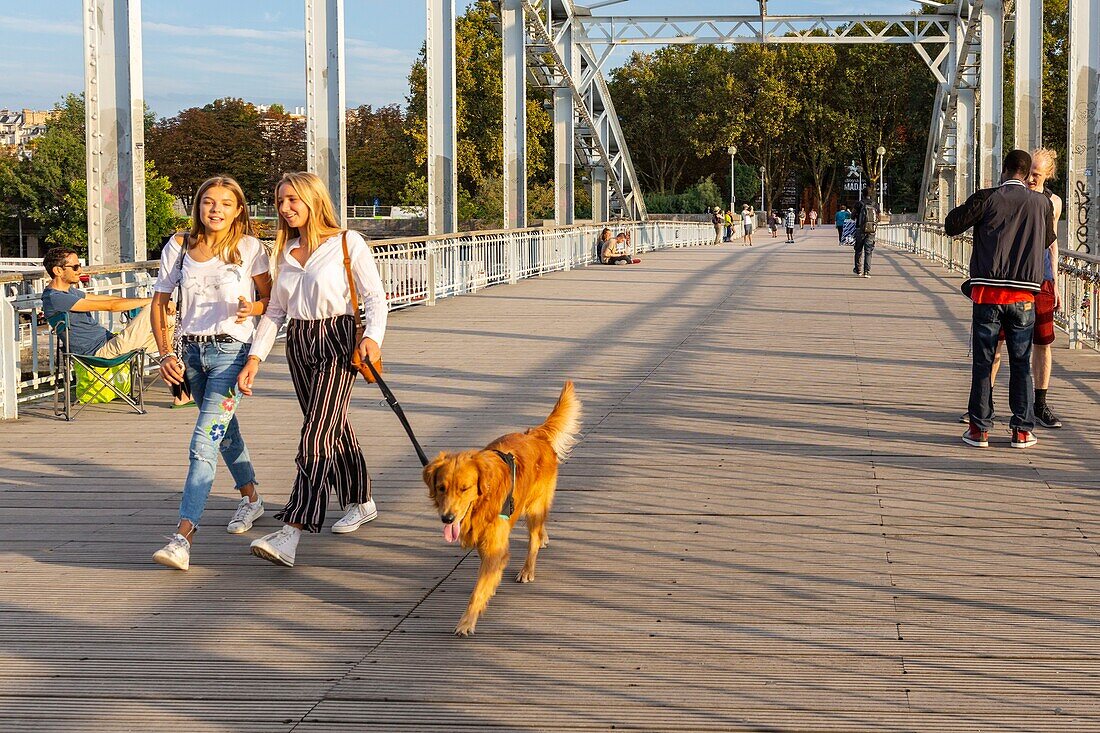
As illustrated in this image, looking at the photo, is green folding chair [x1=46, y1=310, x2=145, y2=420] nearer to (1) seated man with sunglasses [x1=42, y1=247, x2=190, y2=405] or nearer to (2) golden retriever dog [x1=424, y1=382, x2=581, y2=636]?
(1) seated man with sunglasses [x1=42, y1=247, x2=190, y2=405]

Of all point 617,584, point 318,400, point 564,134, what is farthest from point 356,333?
point 564,134

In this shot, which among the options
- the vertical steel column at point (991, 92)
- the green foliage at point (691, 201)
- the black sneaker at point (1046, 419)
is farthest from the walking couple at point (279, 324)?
the green foliage at point (691, 201)

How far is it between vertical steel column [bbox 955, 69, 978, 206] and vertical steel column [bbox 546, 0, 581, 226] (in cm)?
1165

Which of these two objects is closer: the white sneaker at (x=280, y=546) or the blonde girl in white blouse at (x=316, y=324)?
the white sneaker at (x=280, y=546)

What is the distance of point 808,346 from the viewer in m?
13.9

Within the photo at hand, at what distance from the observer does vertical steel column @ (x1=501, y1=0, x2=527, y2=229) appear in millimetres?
26391

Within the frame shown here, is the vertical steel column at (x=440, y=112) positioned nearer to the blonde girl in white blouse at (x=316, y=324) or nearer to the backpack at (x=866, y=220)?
the backpack at (x=866, y=220)

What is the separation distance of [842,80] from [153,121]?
52148 mm

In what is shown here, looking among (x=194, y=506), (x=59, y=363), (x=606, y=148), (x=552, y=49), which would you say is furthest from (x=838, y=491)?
(x=606, y=148)

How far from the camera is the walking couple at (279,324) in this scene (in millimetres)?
5754

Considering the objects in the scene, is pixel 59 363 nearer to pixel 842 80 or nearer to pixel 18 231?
pixel 842 80

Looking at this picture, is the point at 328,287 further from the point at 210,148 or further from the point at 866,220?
the point at 210,148

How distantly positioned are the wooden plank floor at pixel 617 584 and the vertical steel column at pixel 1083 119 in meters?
7.17

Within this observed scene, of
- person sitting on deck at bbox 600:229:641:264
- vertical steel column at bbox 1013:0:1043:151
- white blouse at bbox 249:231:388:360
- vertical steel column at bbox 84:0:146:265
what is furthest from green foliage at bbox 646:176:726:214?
white blouse at bbox 249:231:388:360
